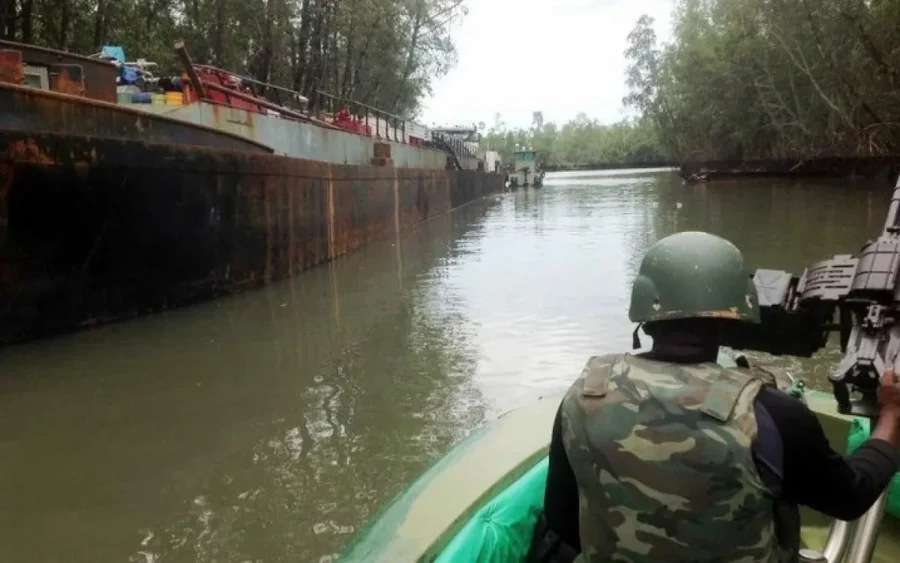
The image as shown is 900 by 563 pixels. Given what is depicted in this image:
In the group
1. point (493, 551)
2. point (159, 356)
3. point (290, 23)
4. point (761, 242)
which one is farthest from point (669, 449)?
point (290, 23)

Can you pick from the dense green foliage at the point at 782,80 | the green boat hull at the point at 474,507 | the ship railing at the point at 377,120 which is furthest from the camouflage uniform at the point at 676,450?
the dense green foliage at the point at 782,80

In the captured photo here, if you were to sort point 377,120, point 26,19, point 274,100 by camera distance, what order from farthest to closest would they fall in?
point 377,120 → point 274,100 → point 26,19

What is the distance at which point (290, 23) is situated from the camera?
24625 millimetres

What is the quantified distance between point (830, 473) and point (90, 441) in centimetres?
469

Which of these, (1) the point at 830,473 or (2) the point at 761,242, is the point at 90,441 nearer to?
(1) the point at 830,473

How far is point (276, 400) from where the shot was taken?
602cm

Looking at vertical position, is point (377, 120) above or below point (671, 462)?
above

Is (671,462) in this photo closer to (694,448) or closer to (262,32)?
(694,448)

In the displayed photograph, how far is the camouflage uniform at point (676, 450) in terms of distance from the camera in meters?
1.67

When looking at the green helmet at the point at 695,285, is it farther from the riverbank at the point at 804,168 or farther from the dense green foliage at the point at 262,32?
the riverbank at the point at 804,168

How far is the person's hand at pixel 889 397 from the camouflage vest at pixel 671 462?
1.50 feet

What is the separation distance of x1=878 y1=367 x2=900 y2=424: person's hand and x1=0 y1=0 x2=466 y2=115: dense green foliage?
1580 centimetres

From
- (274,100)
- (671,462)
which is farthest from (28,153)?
(274,100)

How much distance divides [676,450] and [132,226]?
7742mm
